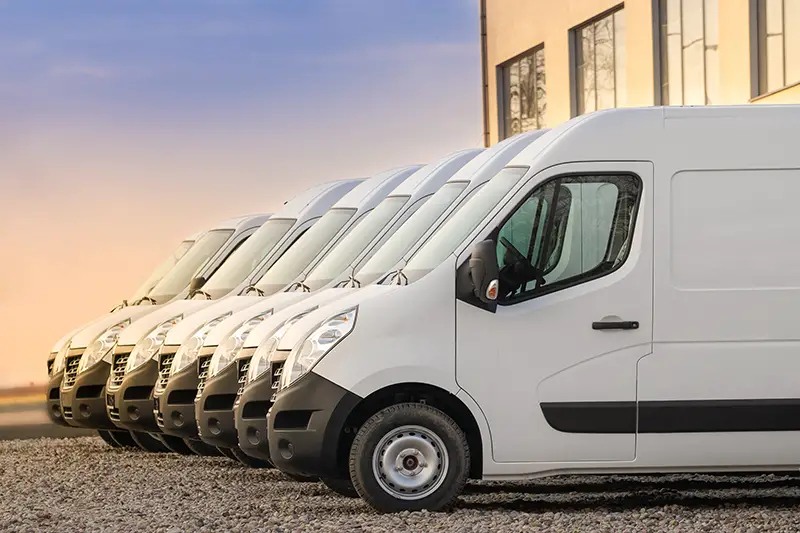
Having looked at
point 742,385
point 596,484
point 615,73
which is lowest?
point 596,484

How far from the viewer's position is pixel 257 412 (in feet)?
37.5

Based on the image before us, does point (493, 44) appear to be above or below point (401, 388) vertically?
above

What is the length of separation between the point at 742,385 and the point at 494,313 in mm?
1595

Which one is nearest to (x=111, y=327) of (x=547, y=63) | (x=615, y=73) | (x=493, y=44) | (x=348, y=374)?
(x=348, y=374)

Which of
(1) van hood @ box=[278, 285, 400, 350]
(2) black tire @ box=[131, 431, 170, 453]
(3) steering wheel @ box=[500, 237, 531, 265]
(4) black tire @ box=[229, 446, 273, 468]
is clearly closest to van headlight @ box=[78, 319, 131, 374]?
(2) black tire @ box=[131, 431, 170, 453]

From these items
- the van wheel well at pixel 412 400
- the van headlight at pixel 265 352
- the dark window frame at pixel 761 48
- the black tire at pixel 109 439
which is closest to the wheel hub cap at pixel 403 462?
the van wheel well at pixel 412 400

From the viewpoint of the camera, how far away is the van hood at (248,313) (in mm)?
13430

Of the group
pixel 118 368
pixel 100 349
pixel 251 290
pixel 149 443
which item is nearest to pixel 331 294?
pixel 251 290

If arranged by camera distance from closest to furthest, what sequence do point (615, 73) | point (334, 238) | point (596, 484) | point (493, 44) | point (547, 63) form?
point (596, 484) → point (334, 238) → point (615, 73) → point (547, 63) → point (493, 44)

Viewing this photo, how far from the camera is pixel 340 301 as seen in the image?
36.0ft

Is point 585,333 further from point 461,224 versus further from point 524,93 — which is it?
point 524,93

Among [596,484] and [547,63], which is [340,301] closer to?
[596,484]

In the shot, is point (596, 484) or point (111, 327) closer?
point (596, 484)

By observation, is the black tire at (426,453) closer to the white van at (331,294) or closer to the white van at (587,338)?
the white van at (587,338)
